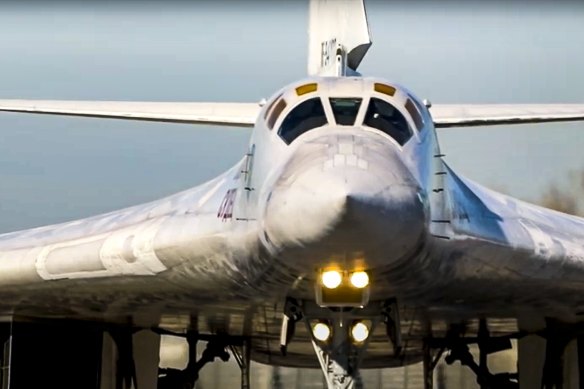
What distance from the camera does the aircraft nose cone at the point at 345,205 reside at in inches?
208

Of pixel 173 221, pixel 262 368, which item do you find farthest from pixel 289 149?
pixel 262 368

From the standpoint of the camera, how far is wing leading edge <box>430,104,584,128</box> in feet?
25.8

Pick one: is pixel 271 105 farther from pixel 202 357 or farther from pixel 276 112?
pixel 202 357

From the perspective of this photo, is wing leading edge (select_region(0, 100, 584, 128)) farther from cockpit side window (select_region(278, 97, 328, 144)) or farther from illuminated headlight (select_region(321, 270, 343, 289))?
illuminated headlight (select_region(321, 270, 343, 289))

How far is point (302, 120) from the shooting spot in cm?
650

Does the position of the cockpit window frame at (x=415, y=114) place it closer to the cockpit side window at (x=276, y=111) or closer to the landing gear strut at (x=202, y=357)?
the cockpit side window at (x=276, y=111)

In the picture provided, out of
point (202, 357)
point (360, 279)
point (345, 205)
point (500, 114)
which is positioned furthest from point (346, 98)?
point (202, 357)

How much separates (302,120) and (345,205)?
4.48ft

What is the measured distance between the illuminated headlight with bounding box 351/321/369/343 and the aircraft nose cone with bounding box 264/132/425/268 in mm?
1045

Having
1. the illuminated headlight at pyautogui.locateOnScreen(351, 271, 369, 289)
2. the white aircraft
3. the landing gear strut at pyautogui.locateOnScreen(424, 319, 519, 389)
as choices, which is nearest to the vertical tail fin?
the white aircraft

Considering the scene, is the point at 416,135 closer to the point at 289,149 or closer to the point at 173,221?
the point at 289,149

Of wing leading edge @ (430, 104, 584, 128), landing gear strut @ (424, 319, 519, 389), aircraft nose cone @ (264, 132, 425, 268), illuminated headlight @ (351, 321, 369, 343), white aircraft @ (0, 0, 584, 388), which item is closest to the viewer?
aircraft nose cone @ (264, 132, 425, 268)

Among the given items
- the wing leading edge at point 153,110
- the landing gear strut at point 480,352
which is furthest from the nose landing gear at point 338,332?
the landing gear strut at point 480,352

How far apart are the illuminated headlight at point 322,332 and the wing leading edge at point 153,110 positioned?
6.04 ft
